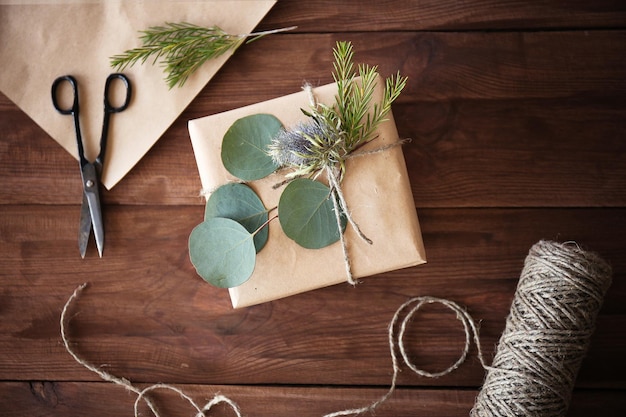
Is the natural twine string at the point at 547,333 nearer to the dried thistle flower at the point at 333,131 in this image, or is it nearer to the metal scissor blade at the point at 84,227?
the dried thistle flower at the point at 333,131

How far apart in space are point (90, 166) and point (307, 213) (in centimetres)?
34

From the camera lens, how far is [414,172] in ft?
2.82

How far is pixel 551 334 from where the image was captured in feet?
2.37

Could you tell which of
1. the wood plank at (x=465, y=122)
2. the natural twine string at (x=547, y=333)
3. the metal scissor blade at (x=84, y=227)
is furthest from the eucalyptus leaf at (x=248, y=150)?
the natural twine string at (x=547, y=333)

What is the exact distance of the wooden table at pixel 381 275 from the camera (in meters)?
0.86

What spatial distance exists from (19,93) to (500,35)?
2.39 ft

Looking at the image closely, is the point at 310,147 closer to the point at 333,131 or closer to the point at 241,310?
the point at 333,131

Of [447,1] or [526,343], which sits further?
[447,1]

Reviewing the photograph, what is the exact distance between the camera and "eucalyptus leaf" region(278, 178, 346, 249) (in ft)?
2.34

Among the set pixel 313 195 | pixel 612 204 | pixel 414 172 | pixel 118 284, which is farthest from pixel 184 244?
pixel 612 204

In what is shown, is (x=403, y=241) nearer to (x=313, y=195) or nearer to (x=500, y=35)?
(x=313, y=195)

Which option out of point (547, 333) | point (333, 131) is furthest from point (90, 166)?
point (547, 333)

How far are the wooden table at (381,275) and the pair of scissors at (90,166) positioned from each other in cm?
3

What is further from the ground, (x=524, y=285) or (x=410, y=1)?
(x=410, y=1)
